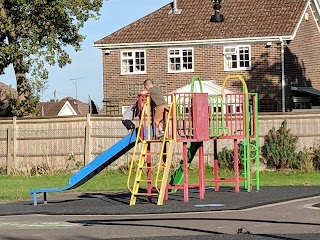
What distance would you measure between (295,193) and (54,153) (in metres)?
16.0

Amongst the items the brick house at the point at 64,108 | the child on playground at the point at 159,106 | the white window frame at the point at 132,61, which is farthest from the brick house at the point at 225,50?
the brick house at the point at 64,108

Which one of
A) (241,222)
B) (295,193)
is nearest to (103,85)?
(295,193)

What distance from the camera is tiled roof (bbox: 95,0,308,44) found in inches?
2018

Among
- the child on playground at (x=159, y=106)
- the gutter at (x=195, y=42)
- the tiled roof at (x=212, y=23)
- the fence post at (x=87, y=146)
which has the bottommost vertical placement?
the fence post at (x=87, y=146)

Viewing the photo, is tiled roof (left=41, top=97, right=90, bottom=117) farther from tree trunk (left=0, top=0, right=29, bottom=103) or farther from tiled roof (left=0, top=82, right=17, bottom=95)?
tree trunk (left=0, top=0, right=29, bottom=103)

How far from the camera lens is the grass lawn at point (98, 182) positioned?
95.1 feet

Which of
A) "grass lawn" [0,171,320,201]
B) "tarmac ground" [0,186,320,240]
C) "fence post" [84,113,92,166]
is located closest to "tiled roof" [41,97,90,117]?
"fence post" [84,113,92,166]

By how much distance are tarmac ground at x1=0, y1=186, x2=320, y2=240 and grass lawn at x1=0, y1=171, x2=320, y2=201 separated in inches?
139

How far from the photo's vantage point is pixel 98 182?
3300 cm

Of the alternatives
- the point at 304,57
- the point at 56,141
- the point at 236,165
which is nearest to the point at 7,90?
the point at 304,57

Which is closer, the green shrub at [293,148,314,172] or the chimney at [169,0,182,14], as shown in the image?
the green shrub at [293,148,314,172]

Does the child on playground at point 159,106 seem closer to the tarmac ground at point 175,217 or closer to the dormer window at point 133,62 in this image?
the tarmac ground at point 175,217

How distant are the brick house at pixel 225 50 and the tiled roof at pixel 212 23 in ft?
0.18

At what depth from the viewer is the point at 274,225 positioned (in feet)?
55.8
